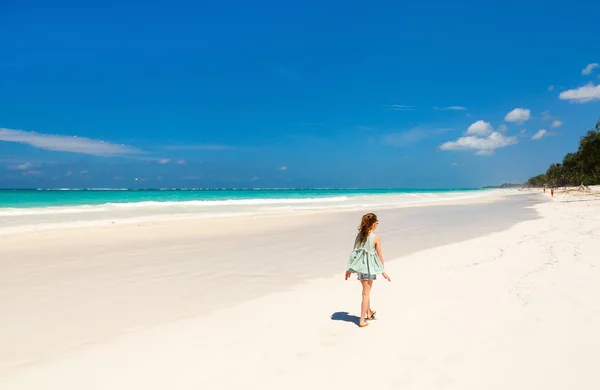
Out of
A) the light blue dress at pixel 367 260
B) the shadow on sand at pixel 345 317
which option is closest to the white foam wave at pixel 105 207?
the shadow on sand at pixel 345 317

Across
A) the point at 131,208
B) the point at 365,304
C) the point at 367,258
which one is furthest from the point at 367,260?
the point at 131,208

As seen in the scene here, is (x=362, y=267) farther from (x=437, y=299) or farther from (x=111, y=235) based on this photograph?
(x=111, y=235)

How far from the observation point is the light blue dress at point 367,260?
610 centimetres

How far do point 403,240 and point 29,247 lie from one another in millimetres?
12680

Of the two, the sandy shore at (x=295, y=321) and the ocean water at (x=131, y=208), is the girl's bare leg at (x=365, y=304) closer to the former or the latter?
the sandy shore at (x=295, y=321)

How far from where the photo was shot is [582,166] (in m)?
108

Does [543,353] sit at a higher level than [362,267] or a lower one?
lower

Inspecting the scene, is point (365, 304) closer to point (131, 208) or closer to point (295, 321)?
point (295, 321)

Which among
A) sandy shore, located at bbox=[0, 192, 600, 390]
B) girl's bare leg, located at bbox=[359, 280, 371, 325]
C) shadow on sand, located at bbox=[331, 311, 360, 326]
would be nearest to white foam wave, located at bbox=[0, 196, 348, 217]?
sandy shore, located at bbox=[0, 192, 600, 390]

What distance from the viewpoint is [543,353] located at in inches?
187

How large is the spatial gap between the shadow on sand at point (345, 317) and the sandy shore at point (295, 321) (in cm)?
5

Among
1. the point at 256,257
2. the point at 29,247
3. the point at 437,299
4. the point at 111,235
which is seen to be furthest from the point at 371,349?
the point at 111,235

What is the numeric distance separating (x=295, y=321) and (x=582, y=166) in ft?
413

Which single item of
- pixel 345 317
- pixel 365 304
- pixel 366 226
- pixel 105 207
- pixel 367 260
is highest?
pixel 366 226
